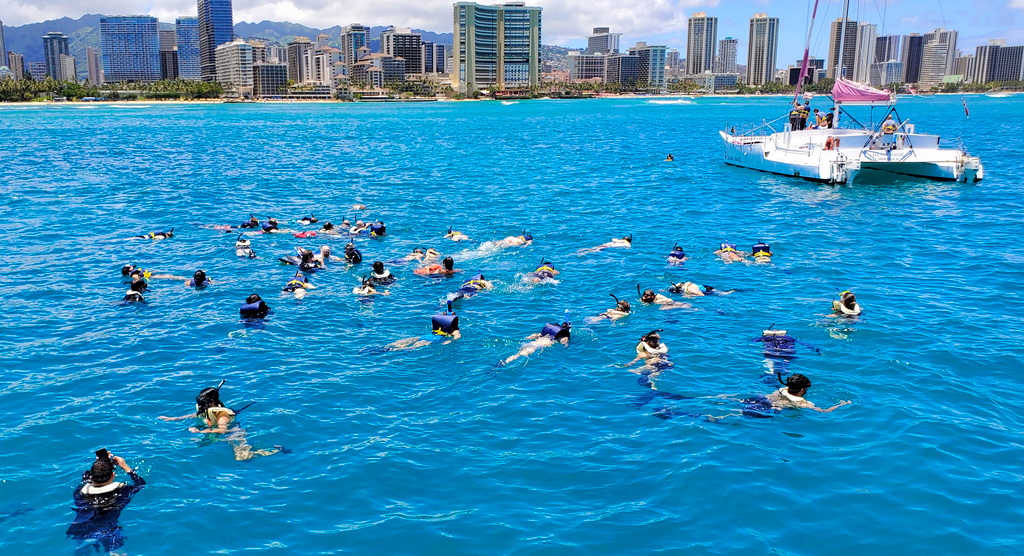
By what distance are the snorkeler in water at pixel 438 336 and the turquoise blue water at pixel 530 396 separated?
33 centimetres

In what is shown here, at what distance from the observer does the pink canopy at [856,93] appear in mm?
49062

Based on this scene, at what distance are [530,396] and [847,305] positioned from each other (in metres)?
10.2

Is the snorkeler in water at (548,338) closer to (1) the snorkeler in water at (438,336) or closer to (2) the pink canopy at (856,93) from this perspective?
(1) the snorkeler in water at (438,336)

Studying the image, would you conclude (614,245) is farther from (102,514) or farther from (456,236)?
(102,514)

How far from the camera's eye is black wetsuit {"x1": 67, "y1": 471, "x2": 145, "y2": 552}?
11.6 metres

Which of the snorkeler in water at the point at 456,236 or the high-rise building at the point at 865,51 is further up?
the high-rise building at the point at 865,51

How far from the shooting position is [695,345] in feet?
63.6

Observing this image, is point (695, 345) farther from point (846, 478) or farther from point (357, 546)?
point (357, 546)

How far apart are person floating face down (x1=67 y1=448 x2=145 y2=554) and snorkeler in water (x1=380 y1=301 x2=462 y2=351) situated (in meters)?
7.65

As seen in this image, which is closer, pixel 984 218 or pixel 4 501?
pixel 4 501

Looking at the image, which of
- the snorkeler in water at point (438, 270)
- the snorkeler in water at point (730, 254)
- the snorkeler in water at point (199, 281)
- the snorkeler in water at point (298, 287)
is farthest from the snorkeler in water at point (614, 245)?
the snorkeler in water at point (199, 281)

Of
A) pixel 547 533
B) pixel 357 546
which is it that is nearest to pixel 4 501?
pixel 357 546

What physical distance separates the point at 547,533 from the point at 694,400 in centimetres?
579

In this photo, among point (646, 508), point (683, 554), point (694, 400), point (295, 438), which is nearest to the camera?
point (683, 554)
